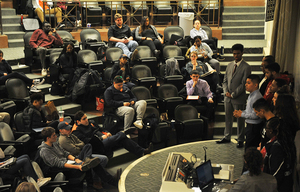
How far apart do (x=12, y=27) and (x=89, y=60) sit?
3.39m

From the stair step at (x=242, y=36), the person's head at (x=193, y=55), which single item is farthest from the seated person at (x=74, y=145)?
the stair step at (x=242, y=36)

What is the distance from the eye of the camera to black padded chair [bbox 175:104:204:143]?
22.7ft

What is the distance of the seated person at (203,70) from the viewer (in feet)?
26.2

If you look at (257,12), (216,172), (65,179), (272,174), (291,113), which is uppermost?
(257,12)

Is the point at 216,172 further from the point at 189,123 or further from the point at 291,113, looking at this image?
the point at 189,123

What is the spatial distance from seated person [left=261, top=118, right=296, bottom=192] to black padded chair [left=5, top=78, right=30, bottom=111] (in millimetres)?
4290

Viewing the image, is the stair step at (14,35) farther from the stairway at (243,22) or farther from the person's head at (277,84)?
the person's head at (277,84)

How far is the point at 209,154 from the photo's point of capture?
6203mm

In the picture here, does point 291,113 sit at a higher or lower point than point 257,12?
lower

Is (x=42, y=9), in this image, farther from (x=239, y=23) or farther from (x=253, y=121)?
(x=253, y=121)

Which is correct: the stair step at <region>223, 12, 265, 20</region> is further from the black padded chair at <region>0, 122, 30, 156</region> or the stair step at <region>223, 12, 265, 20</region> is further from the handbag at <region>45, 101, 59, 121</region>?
the black padded chair at <region>0, 122, 30, 156</region>

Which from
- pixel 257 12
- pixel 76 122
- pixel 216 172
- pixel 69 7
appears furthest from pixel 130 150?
pixel 257 12

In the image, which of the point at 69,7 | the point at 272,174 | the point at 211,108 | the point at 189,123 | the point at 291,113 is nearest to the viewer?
the point at 272,174

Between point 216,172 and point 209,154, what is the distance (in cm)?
144
